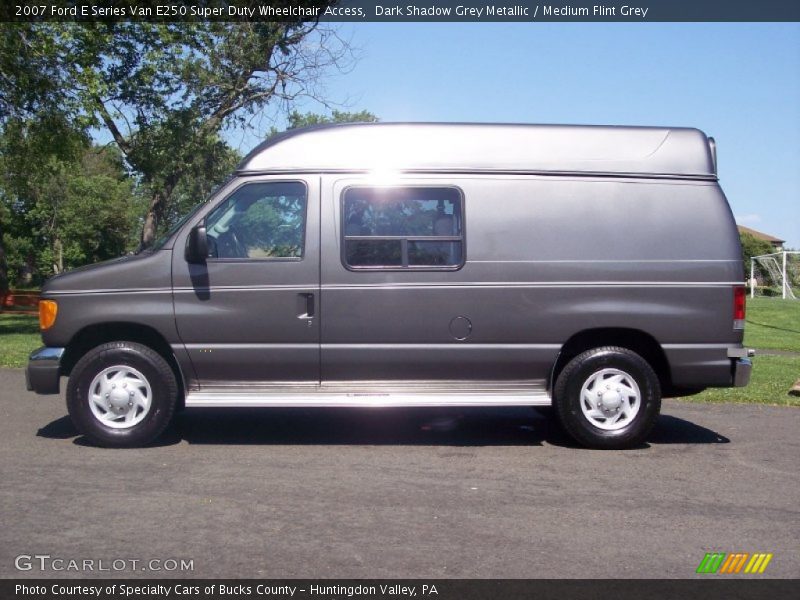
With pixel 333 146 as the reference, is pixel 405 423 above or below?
below

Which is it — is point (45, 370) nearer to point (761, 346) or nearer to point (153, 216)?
point (761, 346)

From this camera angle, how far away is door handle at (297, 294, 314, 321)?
24.6ft


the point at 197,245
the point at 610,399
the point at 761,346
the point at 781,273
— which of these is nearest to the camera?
the point at 197,245

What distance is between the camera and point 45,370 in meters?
7.42

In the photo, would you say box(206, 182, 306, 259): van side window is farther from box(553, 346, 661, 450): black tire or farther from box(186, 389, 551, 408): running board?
box(553, 346, 661, 450): black tire

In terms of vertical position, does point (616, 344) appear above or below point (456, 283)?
below

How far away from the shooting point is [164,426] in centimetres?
747

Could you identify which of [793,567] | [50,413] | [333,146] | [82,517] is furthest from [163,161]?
[793,567]

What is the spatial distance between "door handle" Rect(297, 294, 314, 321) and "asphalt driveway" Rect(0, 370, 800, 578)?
1104 mm

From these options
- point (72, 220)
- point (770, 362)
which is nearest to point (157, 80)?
point (770, 362)

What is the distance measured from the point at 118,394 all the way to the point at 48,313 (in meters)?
0.89

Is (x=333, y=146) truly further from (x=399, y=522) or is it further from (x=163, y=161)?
(x=163, y=161)

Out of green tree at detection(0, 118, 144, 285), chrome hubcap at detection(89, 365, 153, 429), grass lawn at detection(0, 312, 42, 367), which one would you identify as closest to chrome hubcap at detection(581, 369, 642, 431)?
chrome hubcap at detection(89, 365, 153, 429)

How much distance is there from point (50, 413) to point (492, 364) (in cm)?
446
